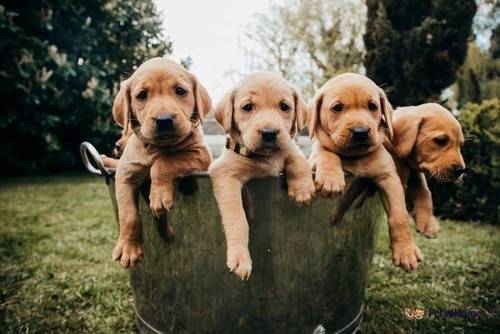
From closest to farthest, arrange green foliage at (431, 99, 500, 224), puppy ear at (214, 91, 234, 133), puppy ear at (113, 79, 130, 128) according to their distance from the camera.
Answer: puppy ear at (214, 91, 234, 133), puppy ear at (113, 79, 130, 128), green foliage at (431, 99, 500, 224)

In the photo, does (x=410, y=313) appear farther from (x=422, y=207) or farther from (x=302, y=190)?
(x=302, y=190)

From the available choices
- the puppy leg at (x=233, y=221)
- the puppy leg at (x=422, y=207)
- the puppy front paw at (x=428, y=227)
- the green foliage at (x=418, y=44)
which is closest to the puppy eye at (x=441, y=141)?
the puppy leg at (x=422, y=207)

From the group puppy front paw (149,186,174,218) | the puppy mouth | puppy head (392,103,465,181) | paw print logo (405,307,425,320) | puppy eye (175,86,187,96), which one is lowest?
paw print logo (405,307,425,320)

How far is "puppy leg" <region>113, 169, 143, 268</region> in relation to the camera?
1.87 m

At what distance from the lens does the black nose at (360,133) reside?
1.70 meters

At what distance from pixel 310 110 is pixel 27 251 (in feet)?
11.7

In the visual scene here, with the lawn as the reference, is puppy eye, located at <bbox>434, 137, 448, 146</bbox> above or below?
above

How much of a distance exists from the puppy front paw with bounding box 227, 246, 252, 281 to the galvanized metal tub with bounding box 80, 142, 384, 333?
209 mm

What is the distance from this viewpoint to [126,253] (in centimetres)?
189

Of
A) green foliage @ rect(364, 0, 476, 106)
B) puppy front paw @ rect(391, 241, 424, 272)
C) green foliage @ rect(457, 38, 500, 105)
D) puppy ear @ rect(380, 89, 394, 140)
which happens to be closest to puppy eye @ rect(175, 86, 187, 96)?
puppy ear @ rect(380, 89, 394, 140)

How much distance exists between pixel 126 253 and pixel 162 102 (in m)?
0.68

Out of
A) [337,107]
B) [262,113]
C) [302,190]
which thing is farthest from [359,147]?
[262,113]

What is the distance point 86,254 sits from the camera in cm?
423

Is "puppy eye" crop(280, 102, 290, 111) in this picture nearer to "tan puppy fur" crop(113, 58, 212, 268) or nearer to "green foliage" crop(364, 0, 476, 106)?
"tan puppy fur" crop(113, 58, 212, 268)
